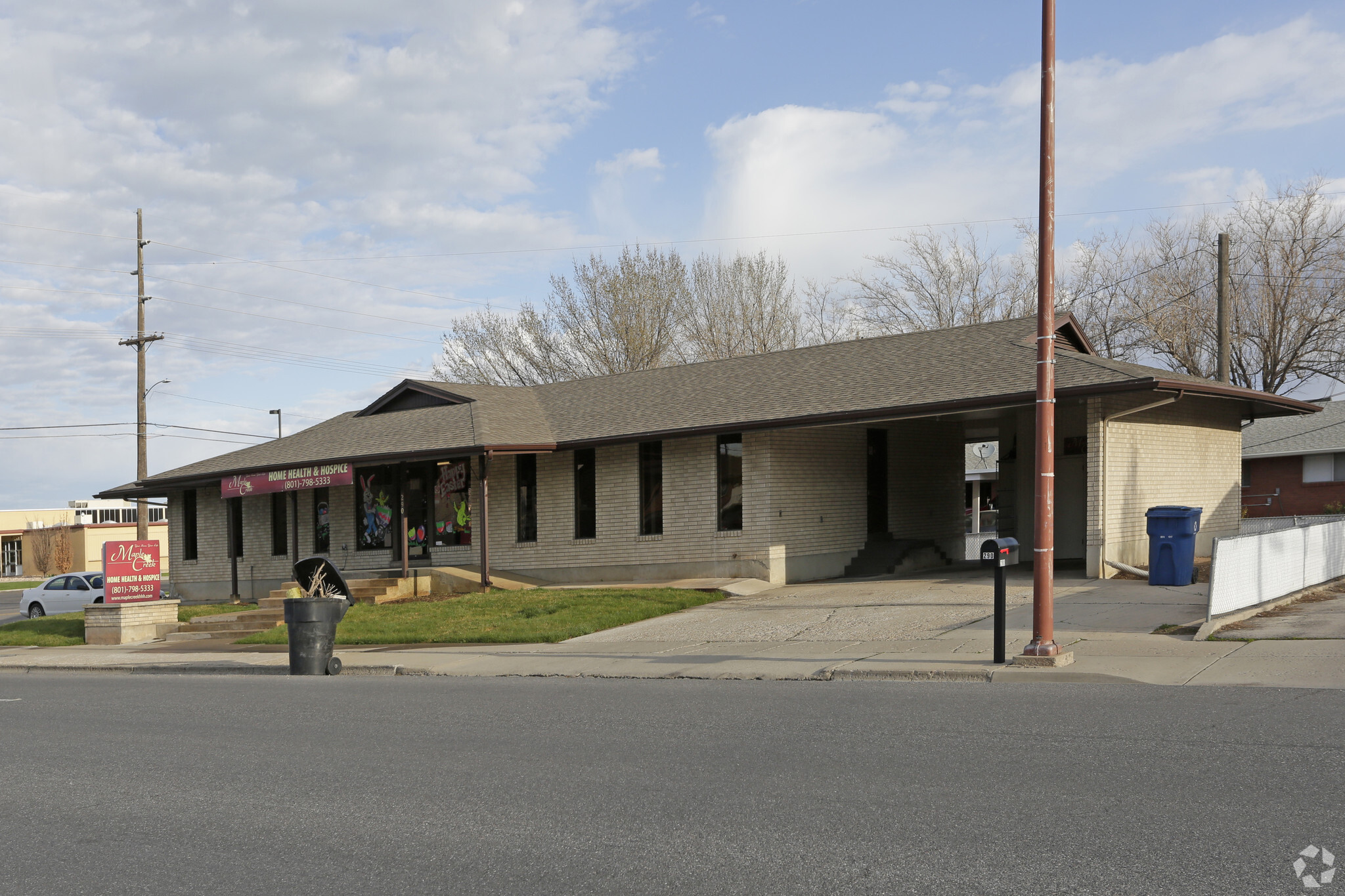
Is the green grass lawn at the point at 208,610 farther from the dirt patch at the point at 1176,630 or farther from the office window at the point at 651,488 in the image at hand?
the dirt patch at the point at 1176,630

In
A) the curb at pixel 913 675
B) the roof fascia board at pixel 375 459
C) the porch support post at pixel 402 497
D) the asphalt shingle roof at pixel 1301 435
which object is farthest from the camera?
the asphalt shingle roof at pixel 1301 435

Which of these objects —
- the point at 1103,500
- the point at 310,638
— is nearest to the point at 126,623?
the point at 310,638

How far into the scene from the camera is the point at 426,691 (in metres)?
12.7

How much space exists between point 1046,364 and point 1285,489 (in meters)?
33.2

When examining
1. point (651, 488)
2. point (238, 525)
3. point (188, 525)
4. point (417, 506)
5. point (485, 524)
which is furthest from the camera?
point (188, 525)

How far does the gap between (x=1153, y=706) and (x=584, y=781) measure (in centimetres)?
465

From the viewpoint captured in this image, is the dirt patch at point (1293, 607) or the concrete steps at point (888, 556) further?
the concrete steps at point (888, 556)

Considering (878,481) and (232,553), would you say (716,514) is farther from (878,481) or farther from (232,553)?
(232,553)

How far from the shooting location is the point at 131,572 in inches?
904

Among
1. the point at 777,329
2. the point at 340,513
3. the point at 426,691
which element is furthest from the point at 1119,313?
the point at 426,691

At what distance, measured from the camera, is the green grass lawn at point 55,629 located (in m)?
23.6

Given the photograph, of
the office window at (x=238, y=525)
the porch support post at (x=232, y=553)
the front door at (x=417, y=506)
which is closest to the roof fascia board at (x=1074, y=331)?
the front door at (x=417, y=506)

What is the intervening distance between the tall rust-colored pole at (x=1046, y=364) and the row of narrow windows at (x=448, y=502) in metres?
11.5

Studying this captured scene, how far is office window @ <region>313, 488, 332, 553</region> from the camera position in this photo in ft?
97.1
